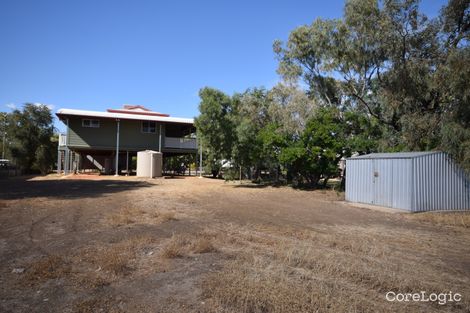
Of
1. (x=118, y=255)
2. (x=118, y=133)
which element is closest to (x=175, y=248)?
(x=118, y=255)

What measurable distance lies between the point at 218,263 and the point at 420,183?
36.6ft

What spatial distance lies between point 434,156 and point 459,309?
11414 mm

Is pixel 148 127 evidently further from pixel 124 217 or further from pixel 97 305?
pixel 97 305

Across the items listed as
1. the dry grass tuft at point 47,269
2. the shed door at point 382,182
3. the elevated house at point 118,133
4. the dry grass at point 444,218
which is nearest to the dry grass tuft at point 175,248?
the dry grass tuft at point 47,269

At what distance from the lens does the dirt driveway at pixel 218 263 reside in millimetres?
4527

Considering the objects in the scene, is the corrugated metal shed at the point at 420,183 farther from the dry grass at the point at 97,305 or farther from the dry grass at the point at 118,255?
the dry grass at the point at 97,305

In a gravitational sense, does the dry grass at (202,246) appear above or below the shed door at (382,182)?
below

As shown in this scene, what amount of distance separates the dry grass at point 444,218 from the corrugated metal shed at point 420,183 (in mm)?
763

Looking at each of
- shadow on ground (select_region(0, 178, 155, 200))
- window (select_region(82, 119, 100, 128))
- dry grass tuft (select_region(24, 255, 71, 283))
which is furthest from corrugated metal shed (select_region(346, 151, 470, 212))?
window (select_region(82, 119, 100, 128))

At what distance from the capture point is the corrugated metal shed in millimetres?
14148

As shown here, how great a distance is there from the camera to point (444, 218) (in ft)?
40.5

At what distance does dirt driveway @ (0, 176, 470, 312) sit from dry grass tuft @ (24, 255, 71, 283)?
0.05 feet

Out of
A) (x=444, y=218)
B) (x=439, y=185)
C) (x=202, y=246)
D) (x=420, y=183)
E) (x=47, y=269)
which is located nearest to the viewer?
(x=47, y=269)

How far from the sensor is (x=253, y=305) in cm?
441
